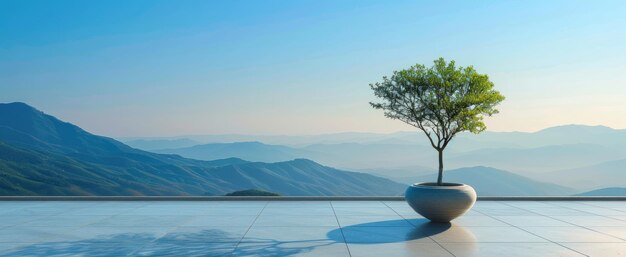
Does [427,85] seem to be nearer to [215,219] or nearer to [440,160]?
[440,160]

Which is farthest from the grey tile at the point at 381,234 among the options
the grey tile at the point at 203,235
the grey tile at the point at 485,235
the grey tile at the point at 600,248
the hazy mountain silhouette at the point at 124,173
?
the hazy mountain silhouette at the point at 124,173

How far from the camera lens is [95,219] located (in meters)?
13.6

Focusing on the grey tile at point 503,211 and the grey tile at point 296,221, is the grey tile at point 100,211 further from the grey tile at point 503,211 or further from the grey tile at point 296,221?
the grey tile at point 503,211

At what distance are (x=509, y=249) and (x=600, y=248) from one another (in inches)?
64.3

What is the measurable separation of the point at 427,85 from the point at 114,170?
152 meters

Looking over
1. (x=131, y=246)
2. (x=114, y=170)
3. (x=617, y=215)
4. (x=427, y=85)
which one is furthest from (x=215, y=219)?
(x=114, y=170)

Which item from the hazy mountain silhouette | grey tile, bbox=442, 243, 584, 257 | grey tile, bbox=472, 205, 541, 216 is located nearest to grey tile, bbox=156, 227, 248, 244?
grey tile, bbox=442, 243, 584, 257

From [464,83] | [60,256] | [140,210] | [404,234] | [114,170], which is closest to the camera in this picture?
[60,256]

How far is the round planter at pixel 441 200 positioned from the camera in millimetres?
12062

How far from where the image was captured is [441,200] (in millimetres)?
12047

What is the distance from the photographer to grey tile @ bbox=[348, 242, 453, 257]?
9414 mm

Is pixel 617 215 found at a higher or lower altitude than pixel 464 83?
lower

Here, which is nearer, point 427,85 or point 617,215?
point 427,85

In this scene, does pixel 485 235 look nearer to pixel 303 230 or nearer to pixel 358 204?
pixel 303 230
